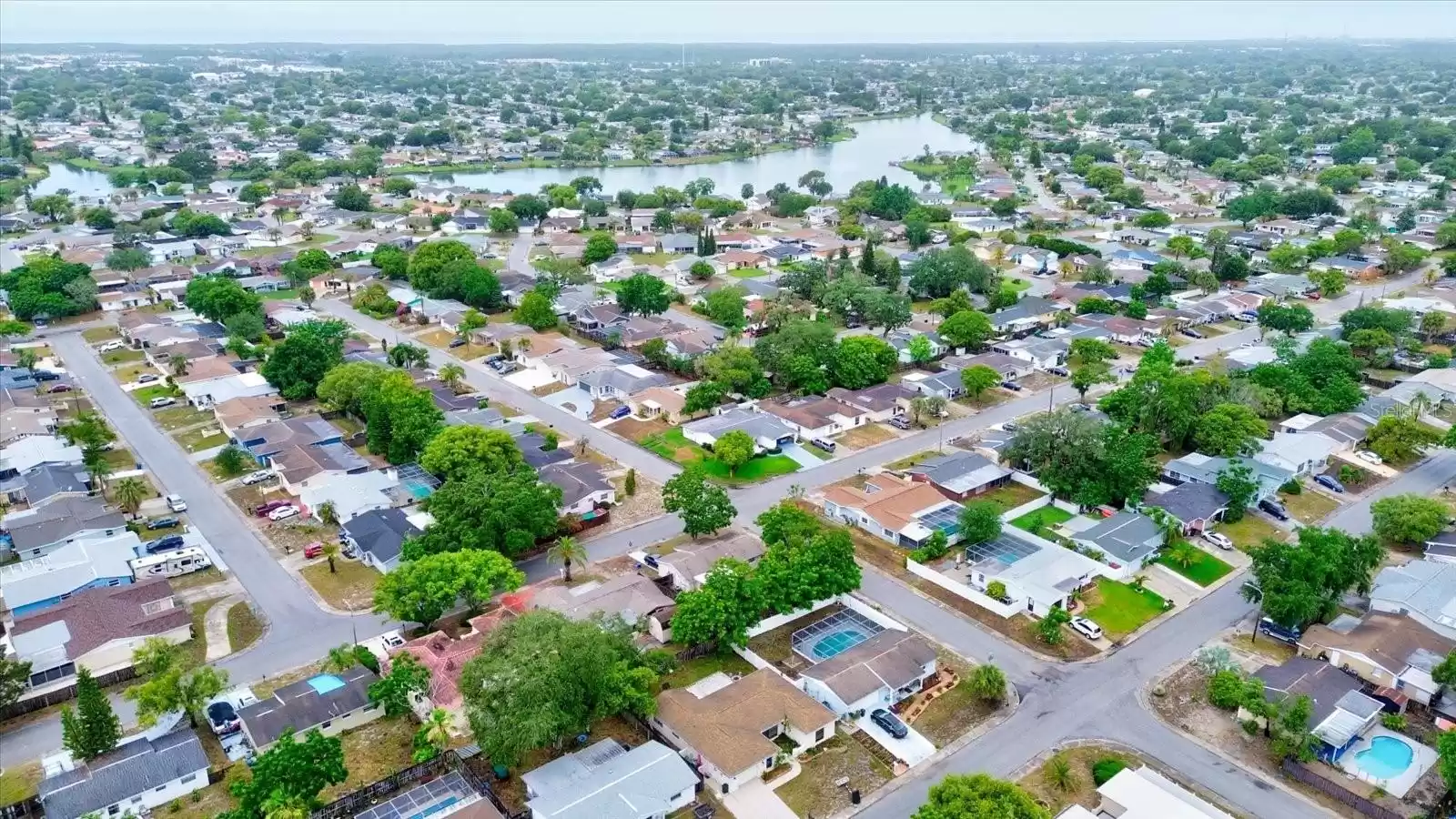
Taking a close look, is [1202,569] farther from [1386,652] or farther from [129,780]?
[129,780]

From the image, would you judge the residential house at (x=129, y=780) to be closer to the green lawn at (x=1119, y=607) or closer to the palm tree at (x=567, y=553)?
the palm tree at (x=567, y=553)

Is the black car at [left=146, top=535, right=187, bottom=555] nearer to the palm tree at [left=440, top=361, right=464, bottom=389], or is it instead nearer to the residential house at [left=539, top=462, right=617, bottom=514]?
the residential house at [left=539, top=462, right=617, bottom=514]

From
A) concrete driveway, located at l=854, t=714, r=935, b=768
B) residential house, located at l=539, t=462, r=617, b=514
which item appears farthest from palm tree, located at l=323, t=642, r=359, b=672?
concrete driveway, located at l=854, t=714, r=935, b=768

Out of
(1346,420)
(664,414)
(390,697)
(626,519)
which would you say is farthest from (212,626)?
(1346,420)

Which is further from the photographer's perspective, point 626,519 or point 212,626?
point 626,519

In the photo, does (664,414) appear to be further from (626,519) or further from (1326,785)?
(1326,785)

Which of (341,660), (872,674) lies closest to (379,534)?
(341,660)

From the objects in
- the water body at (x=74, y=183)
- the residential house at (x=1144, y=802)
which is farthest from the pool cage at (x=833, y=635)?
the water body at (x=74, y=183)
